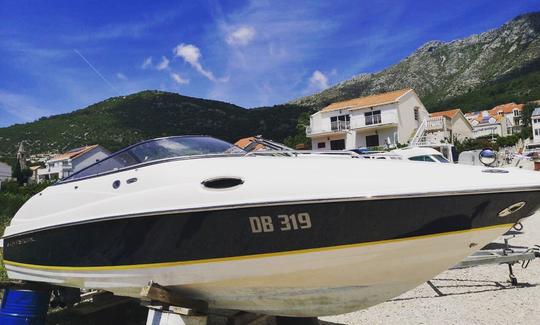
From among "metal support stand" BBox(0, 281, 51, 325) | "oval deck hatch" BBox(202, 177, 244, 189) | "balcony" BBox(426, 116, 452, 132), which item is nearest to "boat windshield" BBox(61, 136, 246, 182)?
"oval deck hatch" BBox(202, 177, 244, 189)

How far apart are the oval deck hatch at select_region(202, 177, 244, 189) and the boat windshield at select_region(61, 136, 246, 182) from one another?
0.49 meters

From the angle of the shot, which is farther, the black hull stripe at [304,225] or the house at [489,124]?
the house at [489,124]

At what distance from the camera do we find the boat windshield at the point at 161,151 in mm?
3676

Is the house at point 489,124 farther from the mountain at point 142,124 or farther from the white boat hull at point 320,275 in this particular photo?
the white boat hull at point 320,275

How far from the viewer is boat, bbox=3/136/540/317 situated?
2.87m

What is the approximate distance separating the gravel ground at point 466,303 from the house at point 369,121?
27.9 metres

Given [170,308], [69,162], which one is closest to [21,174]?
[69,162]

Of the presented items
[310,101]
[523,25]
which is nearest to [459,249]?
[310,101]

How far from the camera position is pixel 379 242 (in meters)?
2.93

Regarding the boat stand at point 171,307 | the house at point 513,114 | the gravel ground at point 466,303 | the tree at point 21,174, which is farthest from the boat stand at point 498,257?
the house at point 513,114

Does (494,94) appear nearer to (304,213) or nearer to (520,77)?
(520,77)

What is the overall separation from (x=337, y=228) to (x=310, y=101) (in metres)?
167

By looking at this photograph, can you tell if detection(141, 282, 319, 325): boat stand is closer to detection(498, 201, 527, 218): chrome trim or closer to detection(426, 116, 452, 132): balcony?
detection(498, 201, 527, 218): chrome trim

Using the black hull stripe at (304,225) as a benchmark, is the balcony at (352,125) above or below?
above
